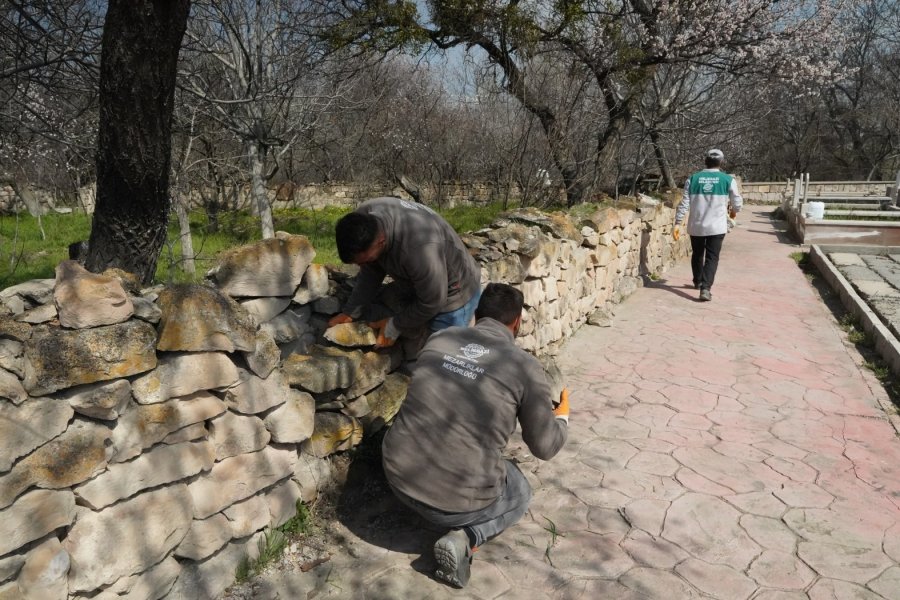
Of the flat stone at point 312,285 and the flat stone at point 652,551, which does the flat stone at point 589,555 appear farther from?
the flat stone at point 312,285

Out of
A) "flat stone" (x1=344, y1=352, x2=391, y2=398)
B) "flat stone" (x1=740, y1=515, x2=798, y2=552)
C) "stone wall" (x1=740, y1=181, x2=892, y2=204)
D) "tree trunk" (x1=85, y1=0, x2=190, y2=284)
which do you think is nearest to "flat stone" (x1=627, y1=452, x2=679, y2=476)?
"flat stone" (x1=740, y1=515, x2=798, y2=552)

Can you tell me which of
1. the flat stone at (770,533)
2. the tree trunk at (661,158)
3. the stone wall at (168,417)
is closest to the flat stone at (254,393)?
the stone wall at (168,417)

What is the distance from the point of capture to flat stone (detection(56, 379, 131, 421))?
2090 millimetres

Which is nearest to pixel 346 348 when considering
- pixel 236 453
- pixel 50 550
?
pixel 236 453

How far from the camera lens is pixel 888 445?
3.99 metres

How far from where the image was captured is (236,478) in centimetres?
266

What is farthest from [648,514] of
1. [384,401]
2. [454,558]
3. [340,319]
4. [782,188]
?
[782,188]

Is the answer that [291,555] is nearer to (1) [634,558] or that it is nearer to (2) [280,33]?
(1) [634,558]

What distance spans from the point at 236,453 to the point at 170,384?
0.47 meters

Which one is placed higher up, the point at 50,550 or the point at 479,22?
the point at 479,22

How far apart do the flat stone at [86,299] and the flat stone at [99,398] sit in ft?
0.68

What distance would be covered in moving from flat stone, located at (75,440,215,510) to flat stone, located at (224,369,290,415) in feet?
0.64

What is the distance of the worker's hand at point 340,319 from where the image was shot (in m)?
3.48

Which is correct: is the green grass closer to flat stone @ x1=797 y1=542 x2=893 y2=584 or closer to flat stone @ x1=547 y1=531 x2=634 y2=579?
flat stone @ x1=547 y1=531 x2=634 y2=579
